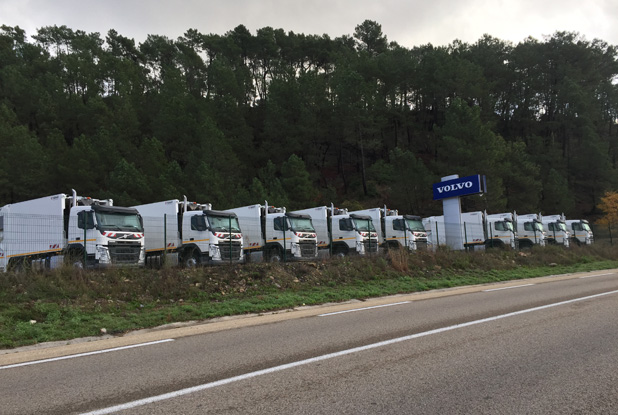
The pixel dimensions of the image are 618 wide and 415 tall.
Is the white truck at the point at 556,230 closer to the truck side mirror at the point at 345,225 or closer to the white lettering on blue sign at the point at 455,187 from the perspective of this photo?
the white lettering on blue sign at the point at 455,187

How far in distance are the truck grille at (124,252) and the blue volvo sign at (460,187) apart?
1812 cm

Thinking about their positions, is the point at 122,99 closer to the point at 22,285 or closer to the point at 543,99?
the point at 22,285

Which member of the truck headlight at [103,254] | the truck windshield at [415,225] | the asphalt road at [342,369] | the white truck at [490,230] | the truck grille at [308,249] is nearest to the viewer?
the asphalt road at [342,369]

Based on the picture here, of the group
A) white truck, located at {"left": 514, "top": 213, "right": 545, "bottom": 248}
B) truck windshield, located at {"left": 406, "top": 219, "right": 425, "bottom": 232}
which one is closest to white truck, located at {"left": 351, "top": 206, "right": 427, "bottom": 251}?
truck windshield, located at {"left": 406, "top": 219, "right": 425, "bottom": 232}

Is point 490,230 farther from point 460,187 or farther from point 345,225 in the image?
point 345,225

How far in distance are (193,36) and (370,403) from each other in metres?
67.8

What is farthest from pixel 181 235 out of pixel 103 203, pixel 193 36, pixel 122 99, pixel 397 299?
pixel 193 36

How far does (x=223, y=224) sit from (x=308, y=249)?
4.51 m

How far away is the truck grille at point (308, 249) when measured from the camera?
844 inches

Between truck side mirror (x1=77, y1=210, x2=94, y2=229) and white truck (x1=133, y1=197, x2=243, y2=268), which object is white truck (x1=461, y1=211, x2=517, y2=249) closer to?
white truck (x1=133, y1=197, x2=243, y2=268)

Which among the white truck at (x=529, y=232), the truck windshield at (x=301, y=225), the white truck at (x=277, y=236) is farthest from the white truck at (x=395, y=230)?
the white truck at (x=529, y=232)

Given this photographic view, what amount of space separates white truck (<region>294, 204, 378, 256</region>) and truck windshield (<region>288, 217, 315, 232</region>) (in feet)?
3.00

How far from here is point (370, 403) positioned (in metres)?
4.10

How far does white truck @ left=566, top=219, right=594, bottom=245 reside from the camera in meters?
37.0
